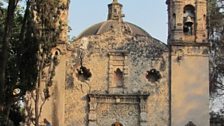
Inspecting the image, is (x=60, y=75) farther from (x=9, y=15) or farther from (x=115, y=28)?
(x=9, y=15)

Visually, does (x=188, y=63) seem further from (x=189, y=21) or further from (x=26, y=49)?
(x=26, y=49)

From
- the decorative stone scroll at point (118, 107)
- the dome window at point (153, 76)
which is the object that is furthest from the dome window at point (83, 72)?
the dome window at point (153, 76)

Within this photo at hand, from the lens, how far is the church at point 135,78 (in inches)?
781

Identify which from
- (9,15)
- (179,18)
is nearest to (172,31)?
(179,18)

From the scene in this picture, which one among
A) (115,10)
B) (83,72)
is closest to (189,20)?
(83,72)

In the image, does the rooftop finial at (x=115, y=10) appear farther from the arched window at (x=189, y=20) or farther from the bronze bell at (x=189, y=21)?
the bronze bell at (x=189, y=21)

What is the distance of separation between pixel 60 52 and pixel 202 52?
489 cm

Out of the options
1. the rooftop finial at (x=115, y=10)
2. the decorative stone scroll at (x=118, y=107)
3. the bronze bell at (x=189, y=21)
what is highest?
the rooftop finial at (x=115, y=10)

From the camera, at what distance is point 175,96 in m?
20.0

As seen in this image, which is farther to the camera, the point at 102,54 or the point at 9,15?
the point at 102,54

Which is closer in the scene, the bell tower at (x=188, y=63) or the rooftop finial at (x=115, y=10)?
the bell tower at (x=188, y=63)

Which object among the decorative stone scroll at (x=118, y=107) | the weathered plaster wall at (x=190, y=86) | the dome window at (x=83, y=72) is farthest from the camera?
the dome window at (x=83, y=72)

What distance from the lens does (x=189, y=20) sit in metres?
20.6

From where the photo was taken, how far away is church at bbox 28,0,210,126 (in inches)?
781
